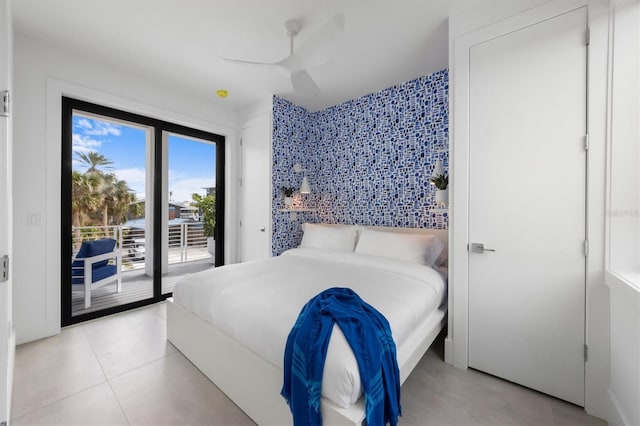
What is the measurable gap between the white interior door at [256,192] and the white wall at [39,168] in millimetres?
A: 1686

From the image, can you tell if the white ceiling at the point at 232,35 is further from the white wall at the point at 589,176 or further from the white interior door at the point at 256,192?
the white interior door at the point at 256,192

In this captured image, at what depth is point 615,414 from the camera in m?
1.43

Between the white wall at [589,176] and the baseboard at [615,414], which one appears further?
the white wall at [589,176]

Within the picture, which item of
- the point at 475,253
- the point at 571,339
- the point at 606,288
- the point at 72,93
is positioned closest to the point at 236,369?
the point at 475,253

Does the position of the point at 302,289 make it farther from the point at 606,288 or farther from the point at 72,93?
the point at 72,93

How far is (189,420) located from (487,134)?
2672 mm

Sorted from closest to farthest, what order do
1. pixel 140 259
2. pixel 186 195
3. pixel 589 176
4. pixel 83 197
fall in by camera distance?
pixel 589 176
pixel 83 197
pixel 140 259
pixel 186 195

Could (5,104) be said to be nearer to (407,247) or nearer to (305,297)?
(305,297)

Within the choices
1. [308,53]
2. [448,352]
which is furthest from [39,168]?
[448,352]

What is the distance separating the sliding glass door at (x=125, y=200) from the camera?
2775 millimetres

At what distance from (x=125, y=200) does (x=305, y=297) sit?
2.87 m

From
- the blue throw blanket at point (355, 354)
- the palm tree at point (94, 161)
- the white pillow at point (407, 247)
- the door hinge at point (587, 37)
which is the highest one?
the door hinge at point (587, 37)

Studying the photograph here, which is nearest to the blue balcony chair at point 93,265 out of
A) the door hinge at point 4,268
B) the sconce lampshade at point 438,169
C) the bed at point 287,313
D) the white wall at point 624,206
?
the bed at point 287,313

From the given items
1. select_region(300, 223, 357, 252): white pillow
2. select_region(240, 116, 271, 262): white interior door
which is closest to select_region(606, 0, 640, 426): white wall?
select_region(300, 223, 357, 252): white pillow
